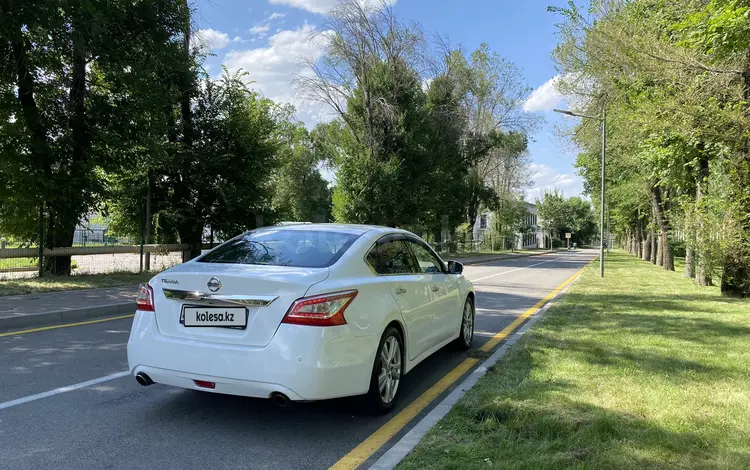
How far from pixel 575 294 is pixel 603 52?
8255 mm

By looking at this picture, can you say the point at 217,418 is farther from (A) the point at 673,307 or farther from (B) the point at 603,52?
(B) the point at 603,52

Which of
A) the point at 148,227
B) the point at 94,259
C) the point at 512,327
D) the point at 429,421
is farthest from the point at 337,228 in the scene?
the point at 148,227

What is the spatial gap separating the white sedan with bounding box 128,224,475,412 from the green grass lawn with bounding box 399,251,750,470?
2.45ft

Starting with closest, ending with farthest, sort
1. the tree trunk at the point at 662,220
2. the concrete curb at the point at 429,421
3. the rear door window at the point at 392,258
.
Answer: the concrete curb at the point at 429,421
the rear door window at the point at 392,258
the tree trunk at the point at 662,220

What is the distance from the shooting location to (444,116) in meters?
36.6

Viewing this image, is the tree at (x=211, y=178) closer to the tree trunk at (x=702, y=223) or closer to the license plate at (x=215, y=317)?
the tree trunk at (x=702, y=223)

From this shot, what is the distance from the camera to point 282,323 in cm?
371

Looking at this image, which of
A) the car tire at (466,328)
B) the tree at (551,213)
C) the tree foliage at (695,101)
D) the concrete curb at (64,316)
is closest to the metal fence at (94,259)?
the concrete curb at (64,316)

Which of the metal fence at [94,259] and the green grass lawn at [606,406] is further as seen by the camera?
the metal fence at [94,259]

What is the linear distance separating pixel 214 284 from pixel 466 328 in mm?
3880

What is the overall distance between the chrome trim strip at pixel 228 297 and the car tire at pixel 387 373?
996 mm

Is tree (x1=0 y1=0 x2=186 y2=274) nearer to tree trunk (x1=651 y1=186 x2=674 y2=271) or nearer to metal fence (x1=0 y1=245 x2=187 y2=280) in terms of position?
metal fence (x1=0 y1=245 x2=187 y2=280)

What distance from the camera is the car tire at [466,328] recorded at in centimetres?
668

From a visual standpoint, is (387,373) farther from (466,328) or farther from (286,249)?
(466,328)
